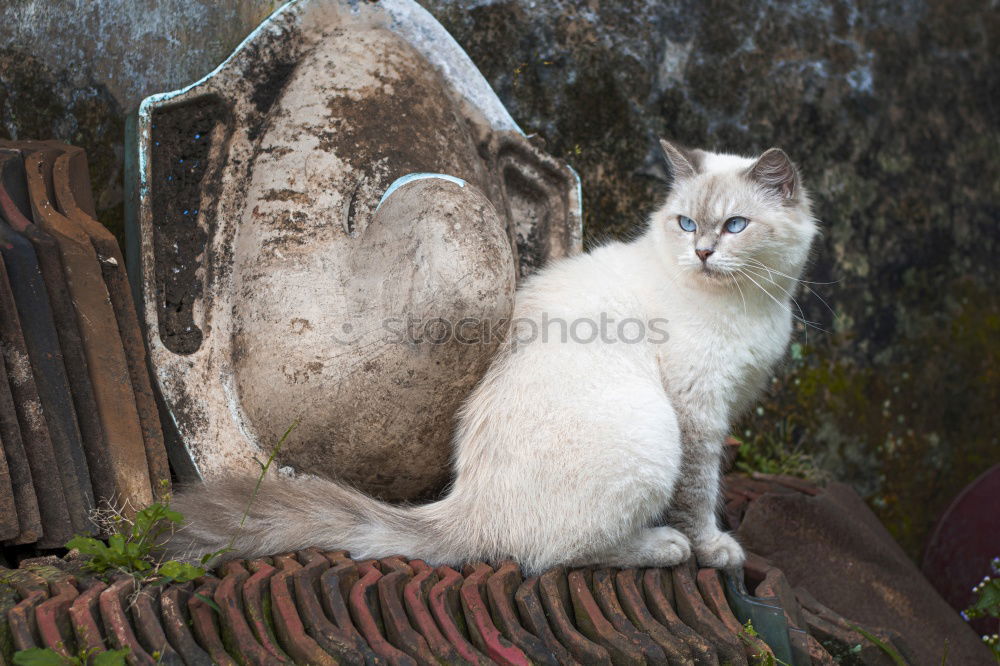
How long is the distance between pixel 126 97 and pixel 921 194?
3348mm

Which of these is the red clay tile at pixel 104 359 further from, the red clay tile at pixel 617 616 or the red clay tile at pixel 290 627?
the red clay tile at pixel 617 616

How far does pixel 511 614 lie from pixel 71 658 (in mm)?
923

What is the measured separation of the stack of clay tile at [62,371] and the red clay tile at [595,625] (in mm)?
1079

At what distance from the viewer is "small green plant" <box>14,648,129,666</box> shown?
1522 millimetres

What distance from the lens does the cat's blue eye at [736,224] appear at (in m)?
2.40

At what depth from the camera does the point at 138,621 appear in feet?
5.67

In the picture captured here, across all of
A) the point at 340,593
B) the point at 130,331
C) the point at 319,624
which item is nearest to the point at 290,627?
the point at 319,624

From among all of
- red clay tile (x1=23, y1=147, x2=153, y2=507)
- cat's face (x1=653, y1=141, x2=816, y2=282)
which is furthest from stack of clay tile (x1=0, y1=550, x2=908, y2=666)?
cat's face (x1=653, y1=141, x2=816, y2=282)

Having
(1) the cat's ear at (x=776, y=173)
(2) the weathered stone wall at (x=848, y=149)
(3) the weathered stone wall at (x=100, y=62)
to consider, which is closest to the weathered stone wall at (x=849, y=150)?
(2) the weathered stone wall at (x=848, y=149)

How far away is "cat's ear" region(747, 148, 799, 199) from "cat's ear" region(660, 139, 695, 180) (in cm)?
20

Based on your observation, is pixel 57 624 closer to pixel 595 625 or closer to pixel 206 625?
pixel 206 625

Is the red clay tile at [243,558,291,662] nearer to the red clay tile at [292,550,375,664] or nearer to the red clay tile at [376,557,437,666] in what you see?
the red clay tile at [292,550,375,664]

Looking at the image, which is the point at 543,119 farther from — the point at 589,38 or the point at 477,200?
the point at 477,200

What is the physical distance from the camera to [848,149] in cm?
383
